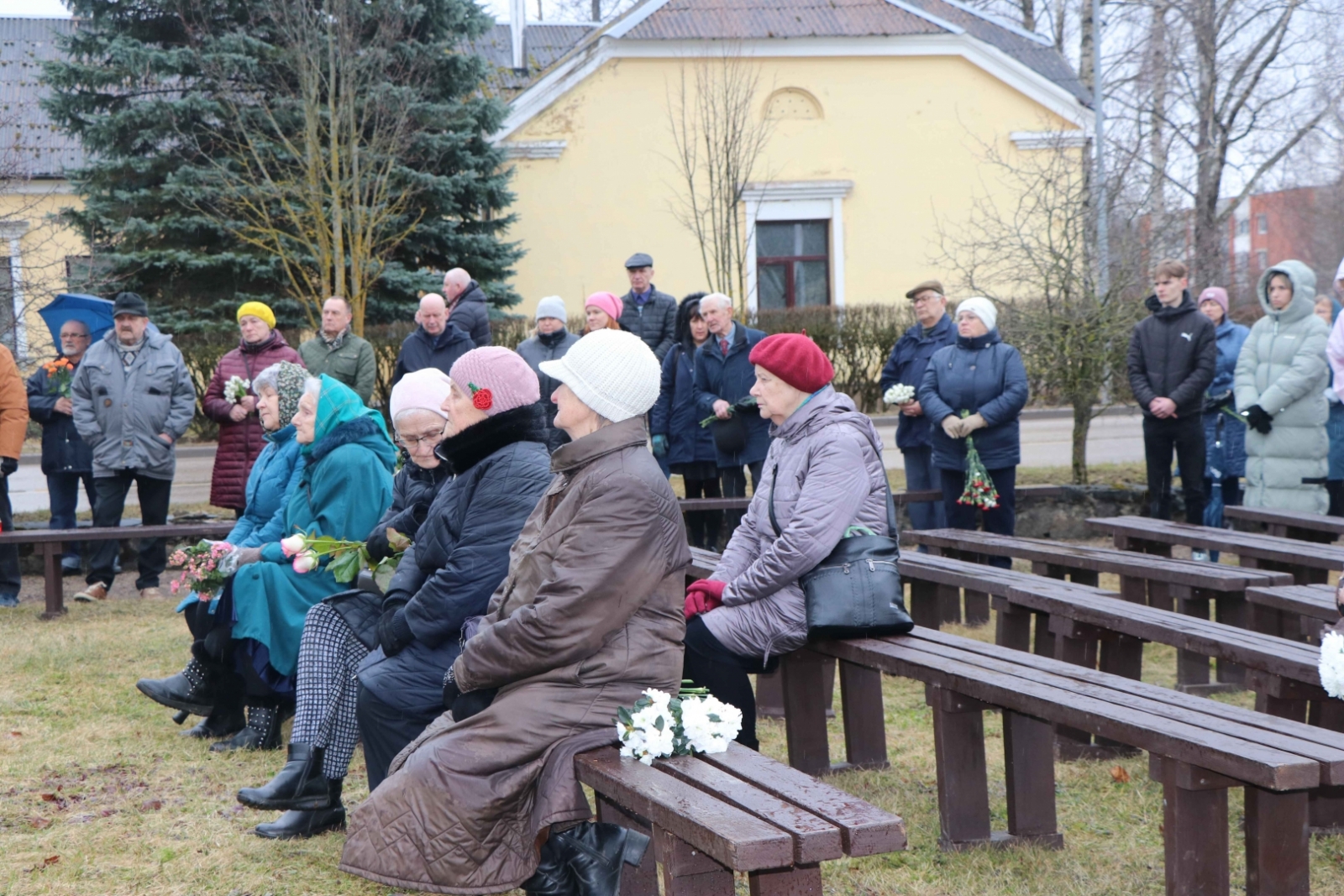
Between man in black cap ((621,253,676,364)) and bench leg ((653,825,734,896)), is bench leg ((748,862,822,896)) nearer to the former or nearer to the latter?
bench leg ((653,825,734,896))

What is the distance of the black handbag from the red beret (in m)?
0.60

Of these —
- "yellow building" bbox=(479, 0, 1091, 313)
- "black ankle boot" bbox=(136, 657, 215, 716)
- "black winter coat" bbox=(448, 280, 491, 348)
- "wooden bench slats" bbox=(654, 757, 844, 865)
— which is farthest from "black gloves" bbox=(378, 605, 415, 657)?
"yellow building" bbox=(479, 0, 1091, 313)

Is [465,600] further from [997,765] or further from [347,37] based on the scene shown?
[347,37]

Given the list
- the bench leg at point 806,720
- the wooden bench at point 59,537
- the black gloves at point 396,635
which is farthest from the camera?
the wooden bench at point 59,537

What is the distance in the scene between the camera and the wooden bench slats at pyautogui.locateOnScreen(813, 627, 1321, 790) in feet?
11.1

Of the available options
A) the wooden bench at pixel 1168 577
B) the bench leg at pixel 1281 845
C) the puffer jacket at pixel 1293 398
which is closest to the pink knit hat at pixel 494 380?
the bench leg at pixel 1281 845

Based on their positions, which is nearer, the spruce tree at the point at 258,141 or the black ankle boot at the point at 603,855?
the black ankle boot at the point at 603,855

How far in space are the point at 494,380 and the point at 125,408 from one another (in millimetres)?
5926

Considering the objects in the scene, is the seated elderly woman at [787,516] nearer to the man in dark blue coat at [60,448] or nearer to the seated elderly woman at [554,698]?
the seated elderly woman at [554,698]

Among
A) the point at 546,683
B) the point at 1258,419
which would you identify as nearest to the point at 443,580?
the point at 546,683

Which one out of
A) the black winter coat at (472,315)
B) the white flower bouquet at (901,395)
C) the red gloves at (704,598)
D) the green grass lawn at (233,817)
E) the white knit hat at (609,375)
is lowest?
the green grass lawn at (233,817)

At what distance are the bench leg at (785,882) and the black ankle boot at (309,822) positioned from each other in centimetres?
215

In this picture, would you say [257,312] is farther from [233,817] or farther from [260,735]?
[233,817]

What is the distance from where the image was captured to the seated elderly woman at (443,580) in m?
4.53
